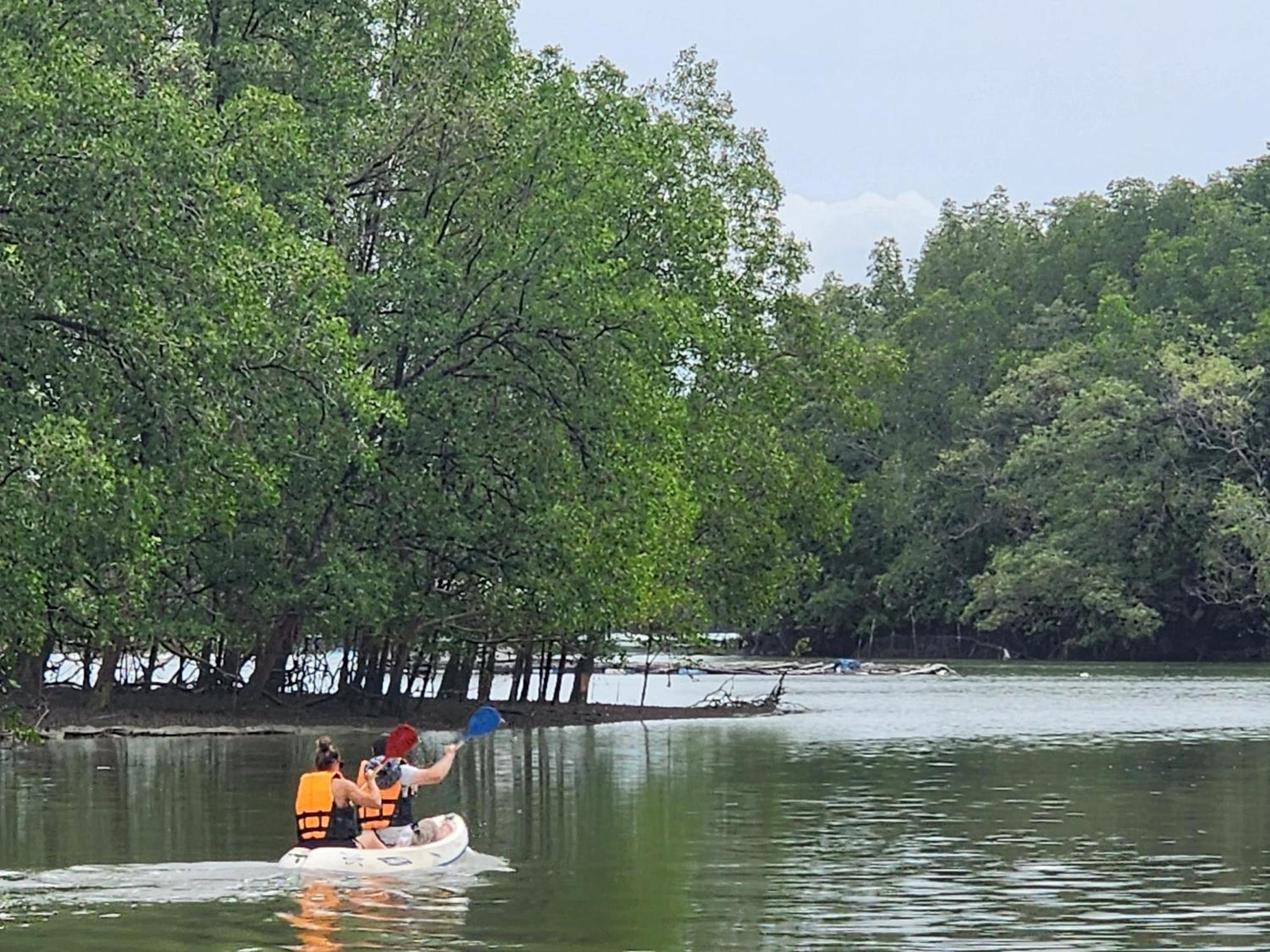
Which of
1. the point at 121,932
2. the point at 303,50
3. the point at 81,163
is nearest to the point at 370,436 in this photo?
the point at 303,50

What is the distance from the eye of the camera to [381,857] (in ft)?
84.1

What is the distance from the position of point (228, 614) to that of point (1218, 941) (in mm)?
32493

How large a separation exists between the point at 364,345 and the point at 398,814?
70.6 ft

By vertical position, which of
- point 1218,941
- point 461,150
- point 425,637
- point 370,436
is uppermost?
point 461,150

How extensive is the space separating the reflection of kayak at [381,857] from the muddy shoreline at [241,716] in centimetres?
1909

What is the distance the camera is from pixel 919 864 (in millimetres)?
26469

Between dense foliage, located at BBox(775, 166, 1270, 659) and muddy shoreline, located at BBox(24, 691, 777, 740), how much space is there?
4784 cm

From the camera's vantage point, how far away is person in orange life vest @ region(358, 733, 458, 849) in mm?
26281

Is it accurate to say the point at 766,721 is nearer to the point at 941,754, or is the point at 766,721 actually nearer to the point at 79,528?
the point at 941,754

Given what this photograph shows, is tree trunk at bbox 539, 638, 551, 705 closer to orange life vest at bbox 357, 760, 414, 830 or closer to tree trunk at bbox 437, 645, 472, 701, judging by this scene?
tree trunk at bbox 437, 645, 472, 701

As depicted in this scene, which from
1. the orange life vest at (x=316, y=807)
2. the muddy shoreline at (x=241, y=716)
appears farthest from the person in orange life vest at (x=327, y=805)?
the muddy shoreline at (x=241, y=716)

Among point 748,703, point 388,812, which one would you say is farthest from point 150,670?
point 388,812

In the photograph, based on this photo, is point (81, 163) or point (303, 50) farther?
point (303, 50)

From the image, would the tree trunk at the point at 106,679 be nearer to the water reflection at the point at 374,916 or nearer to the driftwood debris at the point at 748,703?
the driftwood debris at the point at 748,703
